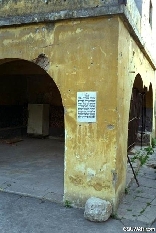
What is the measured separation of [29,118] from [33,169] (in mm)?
5010

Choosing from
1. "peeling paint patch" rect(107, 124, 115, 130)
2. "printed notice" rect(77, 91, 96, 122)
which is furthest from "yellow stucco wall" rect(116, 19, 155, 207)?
"printed notice" rect(77, 91, 96, 122)

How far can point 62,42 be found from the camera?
14.6 feet

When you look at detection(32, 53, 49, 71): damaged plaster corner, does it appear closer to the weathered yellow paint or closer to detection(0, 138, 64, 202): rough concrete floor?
the weathered yellow paint

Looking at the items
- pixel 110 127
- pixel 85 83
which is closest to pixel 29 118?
pixel 85 83

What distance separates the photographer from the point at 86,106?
435 centimetres

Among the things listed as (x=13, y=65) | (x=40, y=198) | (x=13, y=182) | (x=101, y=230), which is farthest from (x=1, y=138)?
(x=101, y=230)

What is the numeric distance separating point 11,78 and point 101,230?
27.1 feet

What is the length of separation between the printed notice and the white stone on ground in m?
1.27

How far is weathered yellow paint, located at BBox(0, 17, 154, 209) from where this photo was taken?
4211 mm

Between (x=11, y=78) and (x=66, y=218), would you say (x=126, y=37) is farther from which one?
(x=11, y=78)

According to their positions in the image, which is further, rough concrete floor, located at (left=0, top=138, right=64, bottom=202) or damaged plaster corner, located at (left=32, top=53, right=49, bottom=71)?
rough concrete floor, located at (left=0, top=138, right=64, bottom=202)

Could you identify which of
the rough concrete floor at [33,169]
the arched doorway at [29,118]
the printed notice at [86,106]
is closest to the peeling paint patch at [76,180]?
the rough concrete floor at [33,169]

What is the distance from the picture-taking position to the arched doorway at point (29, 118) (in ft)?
25.1

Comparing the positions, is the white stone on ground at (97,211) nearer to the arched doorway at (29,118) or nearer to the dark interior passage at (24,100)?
the arched doorway at (29,118)
